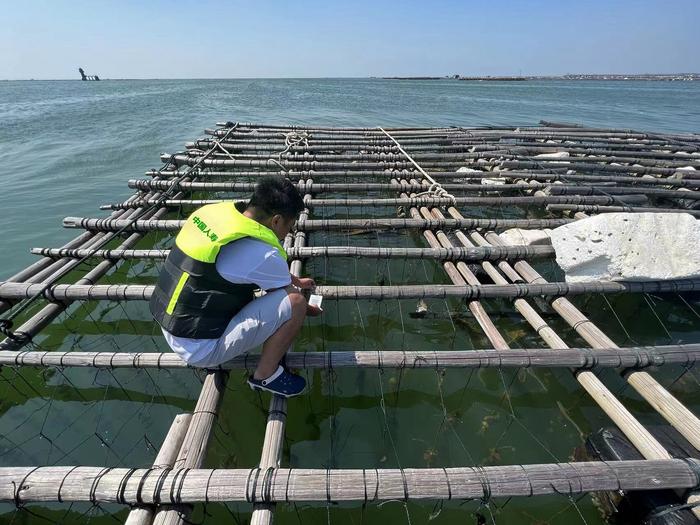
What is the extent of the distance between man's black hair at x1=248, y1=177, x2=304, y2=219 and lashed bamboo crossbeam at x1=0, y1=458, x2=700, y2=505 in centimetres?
202

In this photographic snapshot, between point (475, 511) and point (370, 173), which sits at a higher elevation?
point (370, 173)

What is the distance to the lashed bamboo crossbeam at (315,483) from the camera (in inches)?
91.4

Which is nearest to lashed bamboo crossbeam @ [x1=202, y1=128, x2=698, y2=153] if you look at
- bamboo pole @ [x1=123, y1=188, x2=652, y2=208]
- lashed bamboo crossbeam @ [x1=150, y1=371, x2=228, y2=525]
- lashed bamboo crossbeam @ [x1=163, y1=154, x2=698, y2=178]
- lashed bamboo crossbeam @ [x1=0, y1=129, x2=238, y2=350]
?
lashed bamboo crossbeam @ [x1=163, y1=154, x2=698, y2=178]

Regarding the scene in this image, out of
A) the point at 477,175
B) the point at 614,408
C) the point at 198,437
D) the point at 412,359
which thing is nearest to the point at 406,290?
the point at 412,359

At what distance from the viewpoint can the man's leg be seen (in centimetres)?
287

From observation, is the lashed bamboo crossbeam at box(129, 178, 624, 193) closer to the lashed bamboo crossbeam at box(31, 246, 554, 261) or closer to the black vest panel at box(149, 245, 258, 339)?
the lashed bamboo crossbeam at box(31, 246, 554, 261)

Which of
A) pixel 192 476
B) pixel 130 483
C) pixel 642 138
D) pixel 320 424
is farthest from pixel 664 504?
pixel 642 138

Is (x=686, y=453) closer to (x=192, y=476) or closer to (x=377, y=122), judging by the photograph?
(x=192, y=476)

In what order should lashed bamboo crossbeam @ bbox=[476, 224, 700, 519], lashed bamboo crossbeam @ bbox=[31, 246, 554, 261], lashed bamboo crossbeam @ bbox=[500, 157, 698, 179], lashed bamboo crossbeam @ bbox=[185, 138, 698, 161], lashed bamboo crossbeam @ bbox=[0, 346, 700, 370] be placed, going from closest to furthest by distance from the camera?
lashed bamboo crossbeam @ bbox=[476, 224, 700, 519] → lashed bamboo crossbeam @ bbox=[0, 346, 700, 370] → lashed bamboo crossbeam @ bbox=[31, 246, 554, 261] → lashed bamboo crossbeam @ bbox=[500, 157, 698, 179] → lashed bamboo crossbeam @ bbox=[185, 138, 698, 161]

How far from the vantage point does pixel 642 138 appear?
1390 centimetres

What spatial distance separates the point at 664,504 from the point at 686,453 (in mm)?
724

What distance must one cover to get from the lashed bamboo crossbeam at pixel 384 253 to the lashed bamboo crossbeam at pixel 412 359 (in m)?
2.05


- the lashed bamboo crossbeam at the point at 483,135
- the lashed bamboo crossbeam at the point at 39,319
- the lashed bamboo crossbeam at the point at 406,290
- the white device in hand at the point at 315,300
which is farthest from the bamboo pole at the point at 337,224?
the lashed bamboo crossbeam at the point at 483,135

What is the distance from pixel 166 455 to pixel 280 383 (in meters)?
1.01
